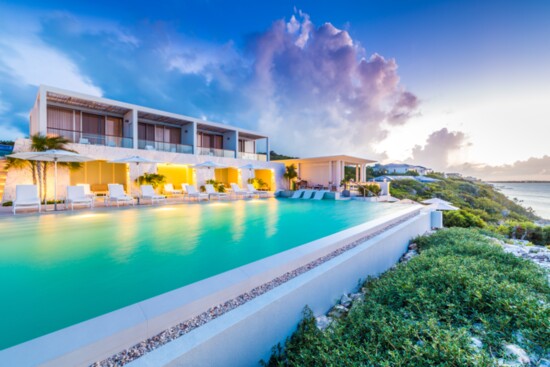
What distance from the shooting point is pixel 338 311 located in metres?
3.38

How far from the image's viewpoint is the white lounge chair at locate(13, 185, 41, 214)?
8.86 metres

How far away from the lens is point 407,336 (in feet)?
7.22

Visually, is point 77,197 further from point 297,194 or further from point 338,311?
Result: point 297,194

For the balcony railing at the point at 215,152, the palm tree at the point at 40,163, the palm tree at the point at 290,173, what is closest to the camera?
the palm tree at the point at 40,163

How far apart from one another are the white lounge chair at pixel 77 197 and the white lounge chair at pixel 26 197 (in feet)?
3.25

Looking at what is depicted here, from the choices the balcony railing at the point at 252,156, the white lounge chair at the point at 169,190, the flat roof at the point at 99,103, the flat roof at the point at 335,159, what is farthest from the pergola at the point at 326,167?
the white lounge chair at the point at 169,190

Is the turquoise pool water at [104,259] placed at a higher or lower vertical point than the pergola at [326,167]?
lower

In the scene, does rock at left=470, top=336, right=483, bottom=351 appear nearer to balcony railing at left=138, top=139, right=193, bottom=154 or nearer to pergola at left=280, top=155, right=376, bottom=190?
balcony railing at left=138, top=139, right=193, bottom=154

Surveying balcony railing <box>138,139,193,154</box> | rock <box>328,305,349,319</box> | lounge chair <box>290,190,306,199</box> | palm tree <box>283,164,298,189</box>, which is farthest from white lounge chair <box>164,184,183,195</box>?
rock <box>328,305,349,319</box>

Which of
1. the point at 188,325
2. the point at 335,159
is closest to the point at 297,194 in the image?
the point at 335,159

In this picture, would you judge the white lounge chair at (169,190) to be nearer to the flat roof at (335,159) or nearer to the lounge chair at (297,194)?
the lounge chair at (297,194)

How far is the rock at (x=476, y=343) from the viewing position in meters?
2.01

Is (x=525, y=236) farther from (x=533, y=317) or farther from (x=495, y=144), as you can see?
(x=495, y=144)

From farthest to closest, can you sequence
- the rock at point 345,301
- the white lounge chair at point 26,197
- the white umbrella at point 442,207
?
the white umbrella at point 442,207, the white lounge chair at point 26,197, the rock at point 345,301
